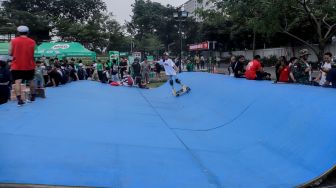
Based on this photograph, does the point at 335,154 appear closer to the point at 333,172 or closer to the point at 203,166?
the point at 333,172

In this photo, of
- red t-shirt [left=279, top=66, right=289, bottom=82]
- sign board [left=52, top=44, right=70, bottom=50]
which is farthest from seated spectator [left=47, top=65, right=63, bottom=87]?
red t-shirt [left=279, top=66, right=289, bottom=82]

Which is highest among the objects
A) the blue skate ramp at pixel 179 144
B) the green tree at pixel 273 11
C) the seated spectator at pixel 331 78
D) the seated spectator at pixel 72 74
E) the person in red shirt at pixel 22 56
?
the green tree at pixel 273 11

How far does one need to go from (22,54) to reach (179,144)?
3718 millimetres

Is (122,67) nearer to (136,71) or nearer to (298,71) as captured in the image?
(136,71)

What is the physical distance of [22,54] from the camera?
311 inches

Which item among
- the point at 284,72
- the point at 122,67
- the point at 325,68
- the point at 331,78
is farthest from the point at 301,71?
the point at 122,67

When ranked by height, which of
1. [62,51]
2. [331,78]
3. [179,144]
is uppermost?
[62,51]

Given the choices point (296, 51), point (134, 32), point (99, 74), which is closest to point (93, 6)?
point (134, 32)

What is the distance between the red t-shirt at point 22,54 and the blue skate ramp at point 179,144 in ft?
3.27

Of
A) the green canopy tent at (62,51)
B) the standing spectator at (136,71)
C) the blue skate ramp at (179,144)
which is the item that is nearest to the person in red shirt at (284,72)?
the blue skate ramp at (179,144)

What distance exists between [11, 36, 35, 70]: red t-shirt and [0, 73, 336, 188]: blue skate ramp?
1.00m

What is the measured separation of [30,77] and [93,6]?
6915 cm

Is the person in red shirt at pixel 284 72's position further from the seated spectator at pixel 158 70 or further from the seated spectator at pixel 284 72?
the seated spectator at pixel 158 70

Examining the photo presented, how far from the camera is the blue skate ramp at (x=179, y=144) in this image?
16.0ft
